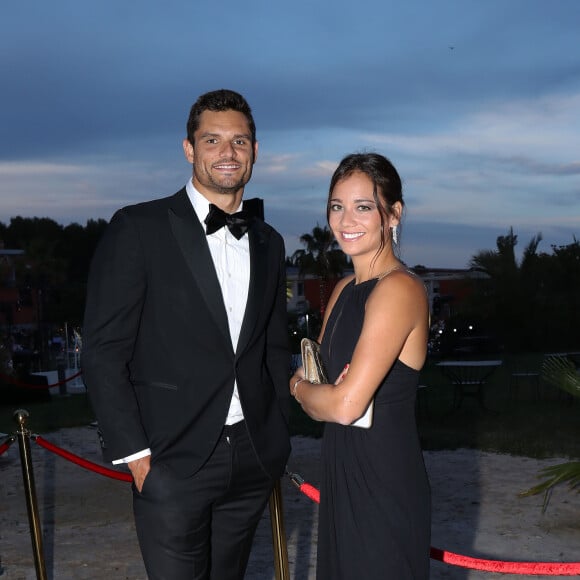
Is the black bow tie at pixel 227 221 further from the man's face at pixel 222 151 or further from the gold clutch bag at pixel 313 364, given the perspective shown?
the gold clutch bag at pixel 313 364

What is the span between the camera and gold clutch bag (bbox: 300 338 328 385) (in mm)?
2822

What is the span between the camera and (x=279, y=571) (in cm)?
394

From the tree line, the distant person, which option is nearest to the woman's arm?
the distant person

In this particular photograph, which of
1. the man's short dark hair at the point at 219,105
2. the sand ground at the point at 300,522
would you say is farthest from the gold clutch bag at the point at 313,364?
the sand ground at the point at 300,522

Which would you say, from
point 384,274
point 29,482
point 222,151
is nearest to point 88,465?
point 29,482

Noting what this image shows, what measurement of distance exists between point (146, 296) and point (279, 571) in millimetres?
1717

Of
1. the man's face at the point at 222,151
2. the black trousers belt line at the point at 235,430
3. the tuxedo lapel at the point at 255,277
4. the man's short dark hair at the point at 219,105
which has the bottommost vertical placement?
the black trousers belt line at the point at 235,430

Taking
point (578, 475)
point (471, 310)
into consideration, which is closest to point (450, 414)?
point (578, 475)

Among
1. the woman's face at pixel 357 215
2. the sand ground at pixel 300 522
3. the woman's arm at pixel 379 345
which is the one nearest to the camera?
the woman's arm at pixel 379 345

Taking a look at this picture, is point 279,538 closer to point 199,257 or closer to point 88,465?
point 88,465

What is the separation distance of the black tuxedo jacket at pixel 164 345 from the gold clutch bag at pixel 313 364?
0.24m

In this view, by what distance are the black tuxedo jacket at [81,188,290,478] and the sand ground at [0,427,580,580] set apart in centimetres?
322

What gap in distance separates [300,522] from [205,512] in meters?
4.45

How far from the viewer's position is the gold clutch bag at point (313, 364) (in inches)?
111
